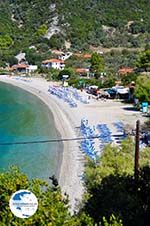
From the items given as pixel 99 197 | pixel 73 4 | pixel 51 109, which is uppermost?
pixel 73 4

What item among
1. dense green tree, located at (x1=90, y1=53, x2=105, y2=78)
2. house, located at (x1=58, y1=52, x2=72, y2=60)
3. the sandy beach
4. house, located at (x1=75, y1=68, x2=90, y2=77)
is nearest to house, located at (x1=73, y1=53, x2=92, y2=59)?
house, located at (x1=58, y1=52, x2=72, y2=60)

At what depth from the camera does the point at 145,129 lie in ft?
105

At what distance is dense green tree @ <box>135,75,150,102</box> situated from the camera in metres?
41.5

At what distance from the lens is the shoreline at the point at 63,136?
21.7m

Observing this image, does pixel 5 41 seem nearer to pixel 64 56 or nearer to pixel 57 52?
pixel 57 52

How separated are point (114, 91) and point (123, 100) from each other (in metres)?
2.34

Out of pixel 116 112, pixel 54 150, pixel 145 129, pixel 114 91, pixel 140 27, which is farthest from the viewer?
pixel 140 27

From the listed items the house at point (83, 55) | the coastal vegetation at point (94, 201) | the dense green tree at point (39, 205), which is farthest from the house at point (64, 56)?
the dense green tree at point (39, 205)

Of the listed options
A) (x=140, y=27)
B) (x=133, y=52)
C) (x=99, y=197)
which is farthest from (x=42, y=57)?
(x=99, y=197)

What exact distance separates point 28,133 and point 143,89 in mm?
10870

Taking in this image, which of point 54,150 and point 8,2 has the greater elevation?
point 8,2

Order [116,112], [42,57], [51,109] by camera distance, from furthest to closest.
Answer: [42,57] < [51,109] < [116,112]

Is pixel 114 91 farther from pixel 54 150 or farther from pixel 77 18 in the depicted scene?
pixel 77 18

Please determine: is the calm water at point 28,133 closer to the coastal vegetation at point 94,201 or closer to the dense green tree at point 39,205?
the coastal vegetation at point 94,201
